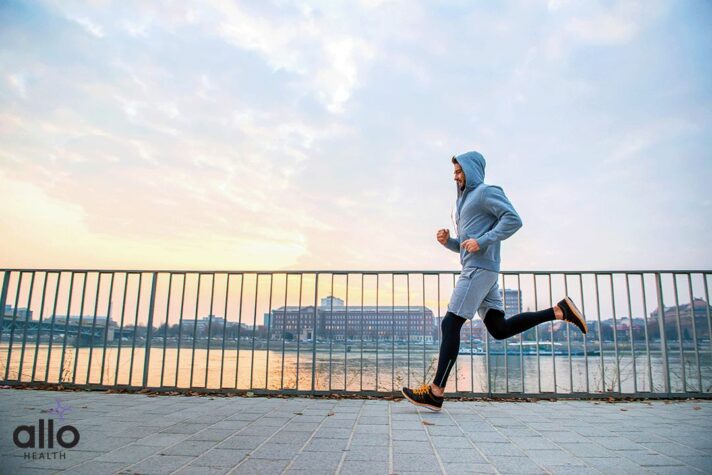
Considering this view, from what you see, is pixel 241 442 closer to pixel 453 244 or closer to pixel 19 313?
pixel 453 244

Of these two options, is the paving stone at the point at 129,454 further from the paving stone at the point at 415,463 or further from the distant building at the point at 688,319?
the distant building at the point at 688,319

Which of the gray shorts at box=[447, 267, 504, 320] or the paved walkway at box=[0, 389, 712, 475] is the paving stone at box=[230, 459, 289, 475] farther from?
the gray shorts at box=[447, 267, 504, 320]

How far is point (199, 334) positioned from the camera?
464 centimetres

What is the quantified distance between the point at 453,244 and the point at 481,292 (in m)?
0.53

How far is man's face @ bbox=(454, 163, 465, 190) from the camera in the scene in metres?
3.43

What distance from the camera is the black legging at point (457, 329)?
3.17 meters

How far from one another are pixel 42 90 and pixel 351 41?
22.0 ft

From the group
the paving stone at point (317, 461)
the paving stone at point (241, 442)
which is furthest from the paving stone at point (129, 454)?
the paving stone at point (317, 461)

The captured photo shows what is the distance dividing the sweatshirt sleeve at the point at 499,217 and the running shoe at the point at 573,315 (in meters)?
0.74

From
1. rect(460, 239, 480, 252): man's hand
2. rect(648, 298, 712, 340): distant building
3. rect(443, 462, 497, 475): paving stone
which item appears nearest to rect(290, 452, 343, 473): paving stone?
Result: rect(443, 462, 497, 475): paving stone

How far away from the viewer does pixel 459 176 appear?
3.45 metres

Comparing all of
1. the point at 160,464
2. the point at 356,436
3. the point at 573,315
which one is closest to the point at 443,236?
the point at 573,315

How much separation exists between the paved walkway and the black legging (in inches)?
14.1

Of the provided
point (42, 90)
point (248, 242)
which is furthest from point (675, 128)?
point (42, 90)
